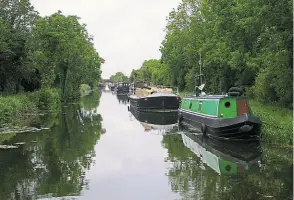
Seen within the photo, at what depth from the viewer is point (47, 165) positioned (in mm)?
14289

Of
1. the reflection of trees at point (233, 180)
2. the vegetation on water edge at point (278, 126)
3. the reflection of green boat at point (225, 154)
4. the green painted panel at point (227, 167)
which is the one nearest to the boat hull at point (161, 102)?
the vegetation on water edge at point (278, 126)

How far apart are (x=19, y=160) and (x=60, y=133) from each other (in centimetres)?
827

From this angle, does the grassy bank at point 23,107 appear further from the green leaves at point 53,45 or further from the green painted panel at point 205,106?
the green painted panel at point 205,106

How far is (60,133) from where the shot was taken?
23.3m

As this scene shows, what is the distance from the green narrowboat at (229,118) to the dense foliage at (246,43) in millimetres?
2737

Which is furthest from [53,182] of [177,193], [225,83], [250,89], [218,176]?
[225,83]

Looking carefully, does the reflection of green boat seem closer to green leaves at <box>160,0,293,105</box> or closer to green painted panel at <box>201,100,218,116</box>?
green painted panel at <box>201,100,218,116</box>

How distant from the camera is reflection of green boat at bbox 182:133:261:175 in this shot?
44.7ft

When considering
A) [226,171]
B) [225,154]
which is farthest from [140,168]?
[225,154]

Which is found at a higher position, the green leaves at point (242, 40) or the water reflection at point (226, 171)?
the green leaves at point (242, 40)

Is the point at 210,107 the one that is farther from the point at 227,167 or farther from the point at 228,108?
the point at 227,167

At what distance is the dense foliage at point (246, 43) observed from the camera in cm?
1875

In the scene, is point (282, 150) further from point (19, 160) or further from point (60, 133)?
point (60, 133)

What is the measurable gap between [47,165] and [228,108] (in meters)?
9.65
